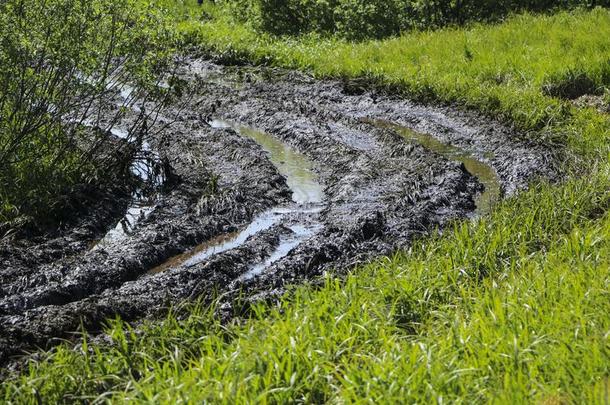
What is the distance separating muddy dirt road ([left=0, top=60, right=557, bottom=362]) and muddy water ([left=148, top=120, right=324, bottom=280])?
0.07 feet

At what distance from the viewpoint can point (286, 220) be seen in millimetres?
10242

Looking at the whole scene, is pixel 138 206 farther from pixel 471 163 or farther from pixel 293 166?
pixel 471 163

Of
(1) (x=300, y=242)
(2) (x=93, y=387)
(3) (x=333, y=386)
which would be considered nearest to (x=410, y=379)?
(3) (x=333, y=386)

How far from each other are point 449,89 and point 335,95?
2129 mm

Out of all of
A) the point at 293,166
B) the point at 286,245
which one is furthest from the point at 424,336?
the point at 293,166

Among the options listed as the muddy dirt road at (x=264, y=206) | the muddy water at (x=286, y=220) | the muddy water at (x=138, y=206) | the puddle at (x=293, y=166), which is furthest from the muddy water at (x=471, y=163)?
the muddy water at (x=138, y=206)

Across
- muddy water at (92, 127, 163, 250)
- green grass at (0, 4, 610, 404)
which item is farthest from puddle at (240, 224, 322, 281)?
muddy water at (92, 127, 163, 250)

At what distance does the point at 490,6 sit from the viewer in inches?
860

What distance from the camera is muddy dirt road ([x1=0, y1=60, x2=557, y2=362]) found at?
7.99 m

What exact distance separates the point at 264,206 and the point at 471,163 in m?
3.35

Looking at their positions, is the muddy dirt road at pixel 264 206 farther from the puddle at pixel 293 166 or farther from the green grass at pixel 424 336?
the green grass at pixel 424 336

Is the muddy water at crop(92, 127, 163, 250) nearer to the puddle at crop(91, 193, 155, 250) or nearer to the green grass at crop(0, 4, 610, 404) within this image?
the puddle at crop(91, 193, 155, 250)

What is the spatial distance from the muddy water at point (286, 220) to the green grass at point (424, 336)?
4.71 ft

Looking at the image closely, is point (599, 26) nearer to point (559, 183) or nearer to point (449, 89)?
point (449, 89)
